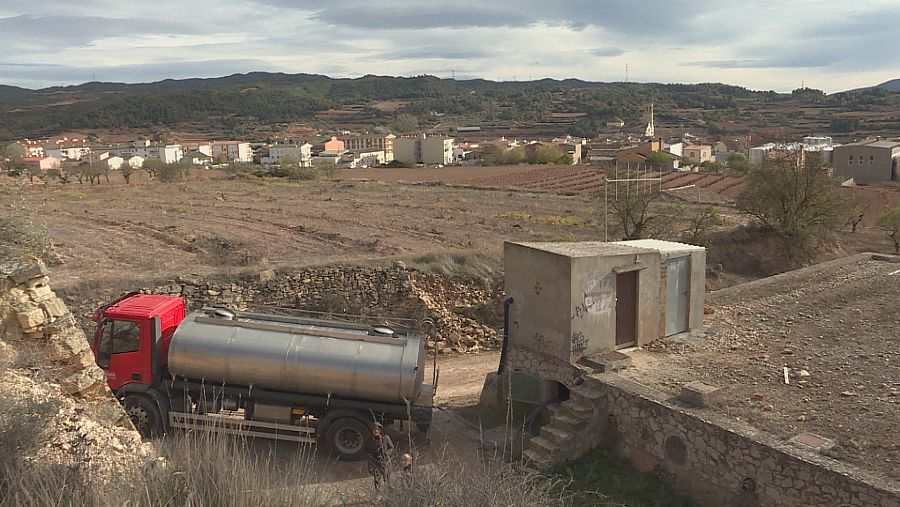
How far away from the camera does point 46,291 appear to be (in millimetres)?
10359

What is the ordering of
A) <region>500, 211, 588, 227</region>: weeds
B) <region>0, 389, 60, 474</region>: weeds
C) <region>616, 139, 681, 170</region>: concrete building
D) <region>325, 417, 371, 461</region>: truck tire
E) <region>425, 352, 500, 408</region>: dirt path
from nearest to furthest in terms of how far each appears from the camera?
<region>0, 389, 60, 474</region>: weeds
<region>325, 417, 371, 461</region>: truck tire
<region>425, 352, 500, 408</region>: dirt path
<region>500, 211, 588, 227</region>: weeds
<region>616, 139, 681, 170</region>: concrete building

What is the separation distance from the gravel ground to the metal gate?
0.45 m

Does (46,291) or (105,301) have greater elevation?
(46,291)

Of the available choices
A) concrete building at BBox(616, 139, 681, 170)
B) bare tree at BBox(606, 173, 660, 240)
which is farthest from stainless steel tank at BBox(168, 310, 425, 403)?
concrete building at BBox(616, 139, 681, 170)

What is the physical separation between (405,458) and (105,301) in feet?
43.2

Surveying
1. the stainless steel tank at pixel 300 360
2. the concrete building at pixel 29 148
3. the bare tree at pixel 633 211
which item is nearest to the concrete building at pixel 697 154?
the bare tree at pixel 633 211

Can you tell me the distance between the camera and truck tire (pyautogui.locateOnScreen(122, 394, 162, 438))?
1147 centimetres

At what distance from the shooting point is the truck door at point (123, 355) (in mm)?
11680

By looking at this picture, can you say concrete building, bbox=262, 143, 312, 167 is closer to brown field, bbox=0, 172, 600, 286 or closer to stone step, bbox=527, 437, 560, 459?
brown field, bbox=0, 172, 600, 286

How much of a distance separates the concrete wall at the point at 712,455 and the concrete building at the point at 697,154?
8296 cm

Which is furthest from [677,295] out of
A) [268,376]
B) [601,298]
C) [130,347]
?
[130,347]

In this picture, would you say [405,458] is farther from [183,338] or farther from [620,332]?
[620,332]

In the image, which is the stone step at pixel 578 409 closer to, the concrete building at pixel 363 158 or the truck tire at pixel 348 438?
the truck tire at pixel 348 438

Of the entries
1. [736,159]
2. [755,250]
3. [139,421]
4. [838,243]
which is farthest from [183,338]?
[736,159]
